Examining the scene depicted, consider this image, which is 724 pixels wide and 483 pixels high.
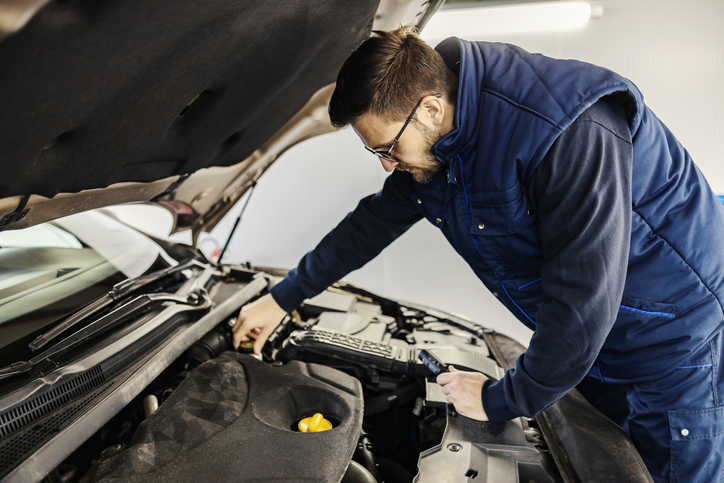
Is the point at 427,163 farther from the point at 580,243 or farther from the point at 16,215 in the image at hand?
the point at 16,215

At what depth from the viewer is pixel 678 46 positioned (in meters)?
3.12

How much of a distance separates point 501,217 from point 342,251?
22.9 inches

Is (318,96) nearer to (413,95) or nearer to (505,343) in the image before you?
(413,95)

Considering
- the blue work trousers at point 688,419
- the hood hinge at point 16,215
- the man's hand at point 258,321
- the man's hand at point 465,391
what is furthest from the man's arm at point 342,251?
the blue work trousers at point 688,419

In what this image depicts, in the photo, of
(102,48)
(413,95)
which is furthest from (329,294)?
(102,48)

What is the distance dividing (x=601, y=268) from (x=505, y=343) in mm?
768

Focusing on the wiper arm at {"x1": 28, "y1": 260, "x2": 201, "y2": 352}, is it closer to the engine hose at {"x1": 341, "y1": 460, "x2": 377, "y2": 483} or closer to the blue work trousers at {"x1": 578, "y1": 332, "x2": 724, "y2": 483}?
the engine hose at {"x1": 341, "y1": 460, "x2": 377, "y2": 483}

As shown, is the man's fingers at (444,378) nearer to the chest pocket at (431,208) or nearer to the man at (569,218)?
the man at (569,218)

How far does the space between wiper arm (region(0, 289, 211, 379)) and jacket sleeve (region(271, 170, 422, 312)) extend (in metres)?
0.23

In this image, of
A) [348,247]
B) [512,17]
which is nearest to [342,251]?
[348,247]

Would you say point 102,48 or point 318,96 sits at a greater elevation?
point 102,48

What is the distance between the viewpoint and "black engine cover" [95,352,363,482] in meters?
0.82

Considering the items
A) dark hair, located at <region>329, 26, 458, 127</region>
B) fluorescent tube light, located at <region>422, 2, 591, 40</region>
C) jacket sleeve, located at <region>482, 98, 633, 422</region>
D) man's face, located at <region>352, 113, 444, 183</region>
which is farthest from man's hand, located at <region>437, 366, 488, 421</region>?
fluorescent tube light, located at <region>422, 2, 591, 40</region>

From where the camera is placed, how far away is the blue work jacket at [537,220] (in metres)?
0.91
